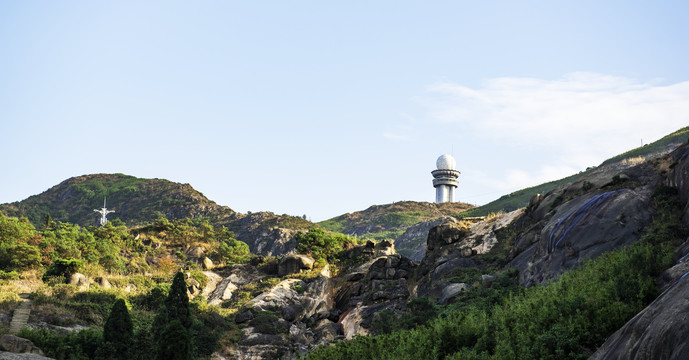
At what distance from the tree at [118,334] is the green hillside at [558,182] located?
62.8m

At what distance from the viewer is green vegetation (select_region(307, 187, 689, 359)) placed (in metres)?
16.4

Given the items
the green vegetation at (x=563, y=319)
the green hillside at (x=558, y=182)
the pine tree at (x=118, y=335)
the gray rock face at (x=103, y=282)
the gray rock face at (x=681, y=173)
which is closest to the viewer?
the green vegetation at (x=563, y=319)

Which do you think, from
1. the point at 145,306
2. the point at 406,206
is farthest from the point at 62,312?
the point at 406,206

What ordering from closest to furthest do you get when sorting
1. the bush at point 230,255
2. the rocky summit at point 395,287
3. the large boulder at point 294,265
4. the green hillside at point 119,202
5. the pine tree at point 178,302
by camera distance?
the rocky summit at point 395,287 → the pine tree at point 178,302 → the large boulder at point 294,265 → the bush at point 230,255 → the green hillside at point 119,202

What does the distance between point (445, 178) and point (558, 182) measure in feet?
102

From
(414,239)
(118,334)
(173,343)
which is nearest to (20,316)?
(118,334)

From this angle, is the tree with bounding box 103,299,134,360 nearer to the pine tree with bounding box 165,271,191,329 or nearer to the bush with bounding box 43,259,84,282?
the pine tree with bounding box 165,271,191,329

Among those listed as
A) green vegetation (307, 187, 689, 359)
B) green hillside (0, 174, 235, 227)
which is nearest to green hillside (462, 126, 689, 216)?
green hillside (0, 174, 235, 227)

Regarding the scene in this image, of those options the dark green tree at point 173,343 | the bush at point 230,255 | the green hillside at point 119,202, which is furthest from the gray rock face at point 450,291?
the green hillside at point 119,202

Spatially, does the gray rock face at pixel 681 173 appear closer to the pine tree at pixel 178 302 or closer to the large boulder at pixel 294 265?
the pine tree at pixel 178 302

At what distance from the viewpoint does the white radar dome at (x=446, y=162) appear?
12962 cm

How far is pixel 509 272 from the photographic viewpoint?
31641mm

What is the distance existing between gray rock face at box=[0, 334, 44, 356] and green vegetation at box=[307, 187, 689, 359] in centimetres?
1217

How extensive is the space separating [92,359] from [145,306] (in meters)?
13.4
